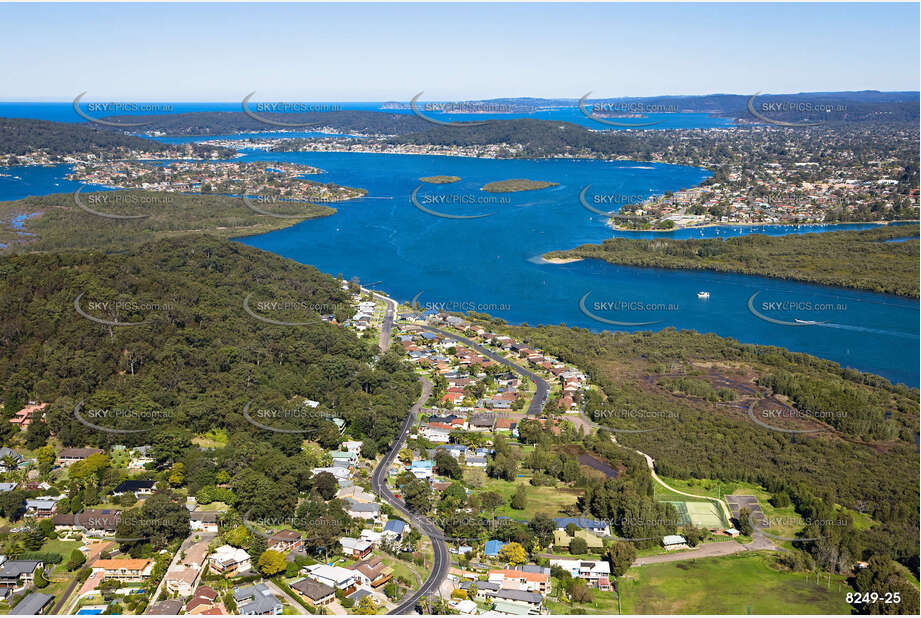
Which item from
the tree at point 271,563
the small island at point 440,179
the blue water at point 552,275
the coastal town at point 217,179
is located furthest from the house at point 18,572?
the small island at point 440,179

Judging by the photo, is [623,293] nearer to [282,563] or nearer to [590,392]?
[590,392]

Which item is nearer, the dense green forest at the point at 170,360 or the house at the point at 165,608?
the house at the point at 165,608

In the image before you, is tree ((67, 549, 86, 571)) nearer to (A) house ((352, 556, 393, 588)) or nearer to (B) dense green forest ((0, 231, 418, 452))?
(B) dense green forest ((0, 231, 418, 452))

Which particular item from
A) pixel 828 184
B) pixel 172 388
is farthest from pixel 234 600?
pixel 828 184

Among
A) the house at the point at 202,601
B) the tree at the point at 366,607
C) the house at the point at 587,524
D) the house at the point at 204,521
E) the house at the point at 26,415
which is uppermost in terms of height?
the house at the point at 26,415

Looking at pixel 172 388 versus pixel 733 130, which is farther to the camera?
pixel 733 130

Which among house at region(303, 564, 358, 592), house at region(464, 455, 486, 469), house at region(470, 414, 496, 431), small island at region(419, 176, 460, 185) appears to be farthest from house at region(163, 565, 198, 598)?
small island at region(419, 176, 460, 185)
